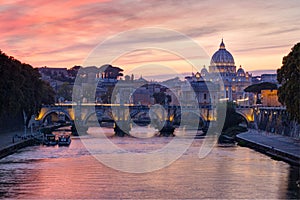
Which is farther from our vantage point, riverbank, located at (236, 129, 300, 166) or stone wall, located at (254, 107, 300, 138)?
stone wall, located at (254, 107, 300, 138)

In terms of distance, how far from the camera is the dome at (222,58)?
188 meters

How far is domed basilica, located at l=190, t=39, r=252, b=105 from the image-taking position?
173875mm

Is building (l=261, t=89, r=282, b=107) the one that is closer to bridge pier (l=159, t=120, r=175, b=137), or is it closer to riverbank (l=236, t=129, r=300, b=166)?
bridge pier (l=159, t=120, r=175, b=137)

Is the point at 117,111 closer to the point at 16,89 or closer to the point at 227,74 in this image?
the point at 16,89

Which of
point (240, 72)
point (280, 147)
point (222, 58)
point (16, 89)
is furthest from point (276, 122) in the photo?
point (240, 72)

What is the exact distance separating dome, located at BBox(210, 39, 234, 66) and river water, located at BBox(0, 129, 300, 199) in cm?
14287

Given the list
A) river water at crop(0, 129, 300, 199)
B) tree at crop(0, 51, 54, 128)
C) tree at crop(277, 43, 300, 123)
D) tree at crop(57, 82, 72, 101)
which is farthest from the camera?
tree at crop(57, 82, 72, 101)

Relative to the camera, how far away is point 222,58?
616 ft

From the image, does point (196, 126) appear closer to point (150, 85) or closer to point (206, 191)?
point (206, 191)

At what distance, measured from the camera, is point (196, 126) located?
9131cm

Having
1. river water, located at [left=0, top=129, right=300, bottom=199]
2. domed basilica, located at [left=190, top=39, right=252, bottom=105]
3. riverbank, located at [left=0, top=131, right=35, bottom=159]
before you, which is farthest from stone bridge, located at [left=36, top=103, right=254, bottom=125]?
domed basilica, located at [left=190, top=39, right=252, bottom=105]

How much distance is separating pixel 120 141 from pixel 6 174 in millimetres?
25960

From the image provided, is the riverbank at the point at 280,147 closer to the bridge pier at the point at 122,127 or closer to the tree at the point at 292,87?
the tree at the point at 292,87

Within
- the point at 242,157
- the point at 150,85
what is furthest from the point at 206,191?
the point at 150,85
